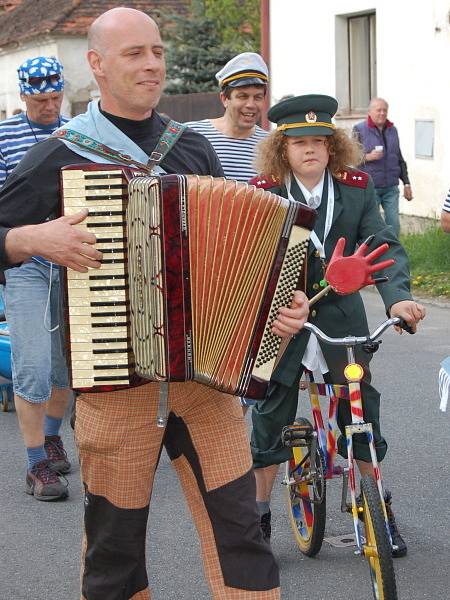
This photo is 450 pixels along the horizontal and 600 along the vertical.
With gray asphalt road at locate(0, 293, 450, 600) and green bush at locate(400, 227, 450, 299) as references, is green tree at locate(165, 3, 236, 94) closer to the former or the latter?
green bush at locate(400, 227, 450, 299)

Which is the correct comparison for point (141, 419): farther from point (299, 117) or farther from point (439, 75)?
point (439, 75)

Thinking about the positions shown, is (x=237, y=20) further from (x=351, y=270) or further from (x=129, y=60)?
(x=129, y=60)

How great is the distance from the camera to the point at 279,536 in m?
5.39

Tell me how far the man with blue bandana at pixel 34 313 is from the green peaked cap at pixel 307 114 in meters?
1.53

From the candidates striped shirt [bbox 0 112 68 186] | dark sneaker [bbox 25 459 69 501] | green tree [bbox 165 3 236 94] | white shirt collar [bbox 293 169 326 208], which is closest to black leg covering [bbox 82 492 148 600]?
white shirt collar [bbox 293 169 326 208]

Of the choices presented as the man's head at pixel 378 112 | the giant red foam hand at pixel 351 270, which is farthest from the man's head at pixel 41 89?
the man's head at pixel 378 112

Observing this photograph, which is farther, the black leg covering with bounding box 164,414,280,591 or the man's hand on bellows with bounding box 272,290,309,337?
the black leg covering with bounding box 164,414,280,591

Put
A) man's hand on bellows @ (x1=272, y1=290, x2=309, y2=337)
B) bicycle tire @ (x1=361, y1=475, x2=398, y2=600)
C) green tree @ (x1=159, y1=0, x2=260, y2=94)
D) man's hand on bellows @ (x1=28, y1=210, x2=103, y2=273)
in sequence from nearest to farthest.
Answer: man's hand on bellows @ (x1=28, y1=210, x2=103, y2=273)
man's hand on bellows @ (x1=272, y1=290, x2=309, y2=337)
bicycle tire @ (x1=361, y1=475, x2=398, y2=600)
green tree @ (x1=159, y1=0, x2=260, y2=94)

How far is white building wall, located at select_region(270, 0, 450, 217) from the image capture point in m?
15.6

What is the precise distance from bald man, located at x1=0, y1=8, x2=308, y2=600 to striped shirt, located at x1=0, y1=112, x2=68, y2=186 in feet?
8.01

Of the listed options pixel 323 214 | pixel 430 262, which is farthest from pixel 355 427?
pixel 430 262

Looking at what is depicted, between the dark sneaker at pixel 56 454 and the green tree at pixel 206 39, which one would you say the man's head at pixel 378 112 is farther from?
the green tree at pixel 206 39

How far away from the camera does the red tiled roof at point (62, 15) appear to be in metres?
32.0

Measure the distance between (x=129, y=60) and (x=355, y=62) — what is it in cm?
1558
